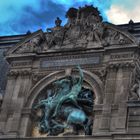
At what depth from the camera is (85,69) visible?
1196 inches

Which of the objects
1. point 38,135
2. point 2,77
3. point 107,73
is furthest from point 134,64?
point 2,77

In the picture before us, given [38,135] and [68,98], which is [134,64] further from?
[38,135]

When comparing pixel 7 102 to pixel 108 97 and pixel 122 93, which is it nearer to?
pixel 108 97

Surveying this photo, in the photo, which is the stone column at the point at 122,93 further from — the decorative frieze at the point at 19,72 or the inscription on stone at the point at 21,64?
the inscription on stone at the point at 21,64

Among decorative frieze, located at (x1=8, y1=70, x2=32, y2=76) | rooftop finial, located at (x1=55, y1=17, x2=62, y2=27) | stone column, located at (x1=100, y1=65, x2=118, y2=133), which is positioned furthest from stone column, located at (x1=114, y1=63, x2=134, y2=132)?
decorative frieze, located at (x1=8, y1=70, x2=32, y2=76)

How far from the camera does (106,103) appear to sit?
94.6 feet

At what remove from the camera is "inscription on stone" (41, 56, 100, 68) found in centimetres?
3052

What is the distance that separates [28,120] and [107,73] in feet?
14.9

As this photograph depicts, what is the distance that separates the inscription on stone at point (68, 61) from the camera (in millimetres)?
30516

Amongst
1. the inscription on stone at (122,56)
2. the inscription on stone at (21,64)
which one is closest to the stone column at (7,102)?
the inscription on stone at (21,64)

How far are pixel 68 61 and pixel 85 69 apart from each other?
1144 mm

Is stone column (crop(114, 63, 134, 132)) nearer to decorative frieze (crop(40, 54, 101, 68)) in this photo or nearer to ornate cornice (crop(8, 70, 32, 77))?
decorative frieze (crop(40, 54, 101, 68))

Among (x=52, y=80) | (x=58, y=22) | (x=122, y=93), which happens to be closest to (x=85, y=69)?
(x=52, y=80)

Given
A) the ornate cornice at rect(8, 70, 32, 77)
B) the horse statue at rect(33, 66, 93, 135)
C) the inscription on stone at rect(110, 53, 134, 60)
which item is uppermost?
the inscription on stone at rect(110, 53, 134, 60)
